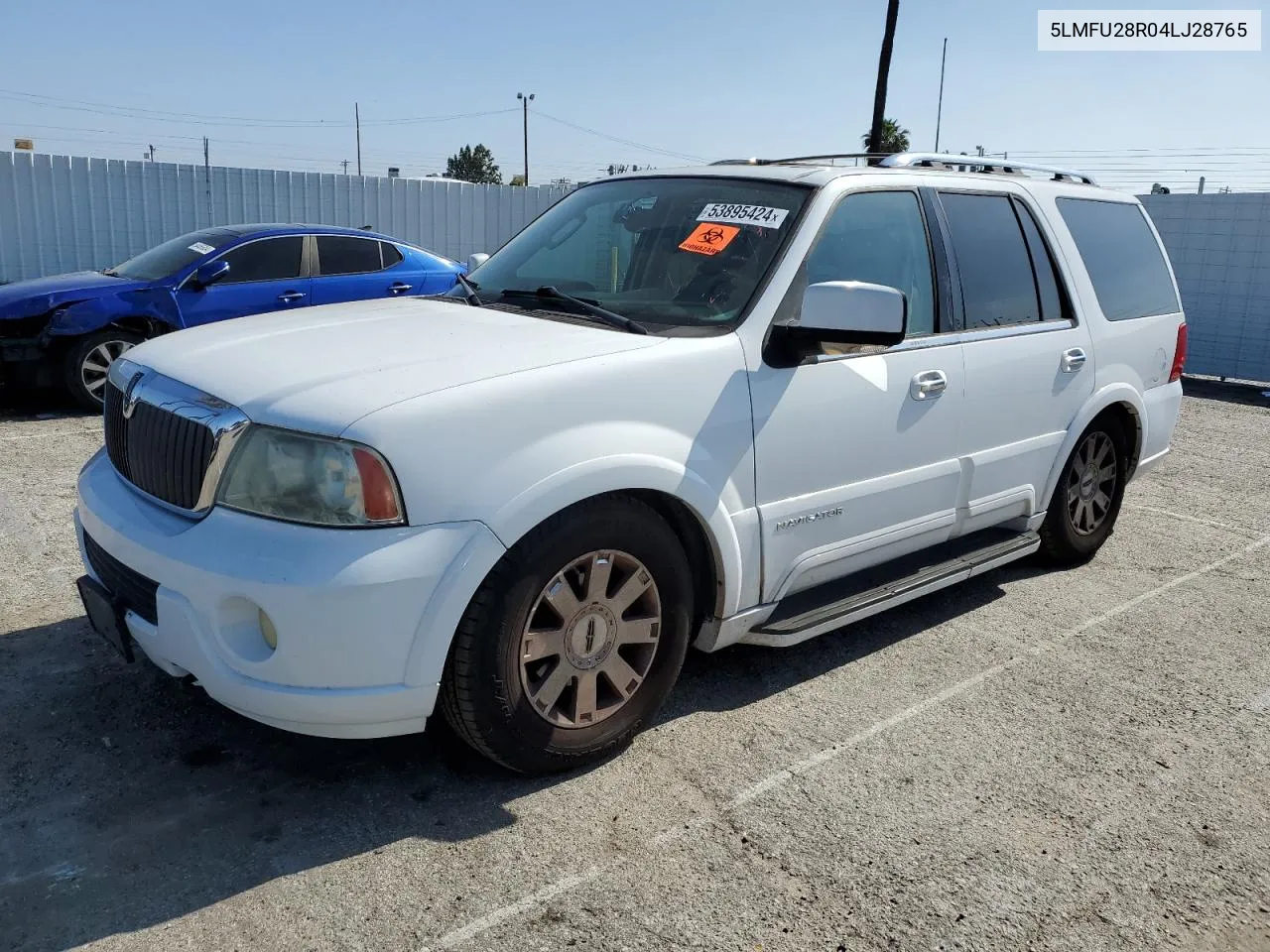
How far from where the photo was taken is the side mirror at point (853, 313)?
329cm

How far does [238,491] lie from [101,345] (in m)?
6.58

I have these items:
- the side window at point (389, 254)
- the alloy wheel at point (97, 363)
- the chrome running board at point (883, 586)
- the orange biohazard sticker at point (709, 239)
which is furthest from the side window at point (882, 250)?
the side window at point (389, 254)

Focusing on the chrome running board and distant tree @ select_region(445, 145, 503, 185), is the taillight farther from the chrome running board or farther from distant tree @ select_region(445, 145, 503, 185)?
distant tree @ select_region(445, 145, 503, 185)

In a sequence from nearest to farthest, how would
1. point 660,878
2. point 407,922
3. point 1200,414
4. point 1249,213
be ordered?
point 407,922, point 660,878, point 1200,414, point 1249,213

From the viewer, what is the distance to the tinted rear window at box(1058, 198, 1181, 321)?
5.03 meters

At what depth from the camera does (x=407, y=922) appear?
2547 mm

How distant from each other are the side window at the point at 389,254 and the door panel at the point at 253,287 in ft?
2.76

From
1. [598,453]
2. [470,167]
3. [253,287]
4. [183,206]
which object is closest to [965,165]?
[598,453]

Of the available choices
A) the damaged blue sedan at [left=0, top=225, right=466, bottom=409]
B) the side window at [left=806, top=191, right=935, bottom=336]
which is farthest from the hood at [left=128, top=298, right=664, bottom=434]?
the damaged blue sedan at [left=0, top=225, right=466, bottom=409]

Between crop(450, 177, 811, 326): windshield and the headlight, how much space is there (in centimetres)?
121

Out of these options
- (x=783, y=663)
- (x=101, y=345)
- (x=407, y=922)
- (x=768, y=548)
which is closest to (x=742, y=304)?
(x=768, y=548)

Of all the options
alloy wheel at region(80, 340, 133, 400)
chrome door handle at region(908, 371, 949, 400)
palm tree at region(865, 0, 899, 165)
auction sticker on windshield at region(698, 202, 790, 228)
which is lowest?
alloy wheel at region(80, 340, 133, 400)

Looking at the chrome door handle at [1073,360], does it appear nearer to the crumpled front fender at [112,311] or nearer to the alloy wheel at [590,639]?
the alloy wheel at [590,639]

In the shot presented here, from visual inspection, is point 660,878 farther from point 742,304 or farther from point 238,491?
point 742,304
